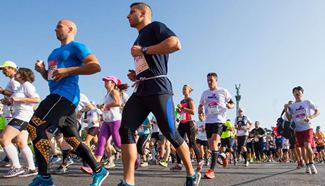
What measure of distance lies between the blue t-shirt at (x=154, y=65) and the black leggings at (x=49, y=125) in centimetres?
92

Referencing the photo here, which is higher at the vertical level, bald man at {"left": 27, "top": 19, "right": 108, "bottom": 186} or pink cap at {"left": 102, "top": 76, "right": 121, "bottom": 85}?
pink cap at {"left": 102, "top": 76, "right": 121, "bottom": 85}

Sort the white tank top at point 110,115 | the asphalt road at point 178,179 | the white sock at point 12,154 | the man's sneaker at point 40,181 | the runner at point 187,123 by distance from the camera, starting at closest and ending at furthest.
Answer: the man's sneaker at point 40,181, the asphalt road at point 178,179, the white sock at point 12,154, the white tank top at point 110,115, the runner at point 187,123

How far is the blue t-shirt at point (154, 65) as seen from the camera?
12.7 feet

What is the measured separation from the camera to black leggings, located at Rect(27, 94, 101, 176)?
389 centimetres

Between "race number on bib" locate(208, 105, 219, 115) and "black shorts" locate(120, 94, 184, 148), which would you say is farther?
"race number on bib" locate(208, 105, 219, 115)

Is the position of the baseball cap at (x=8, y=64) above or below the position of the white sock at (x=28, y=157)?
above

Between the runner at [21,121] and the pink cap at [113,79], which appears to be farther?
the pink cap at [113,79]

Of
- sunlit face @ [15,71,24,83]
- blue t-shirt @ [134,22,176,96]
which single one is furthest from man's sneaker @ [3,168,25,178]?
blue t-shirt @ [134,22,176,96]

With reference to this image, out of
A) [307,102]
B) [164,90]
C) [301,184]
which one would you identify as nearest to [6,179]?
[164,90]

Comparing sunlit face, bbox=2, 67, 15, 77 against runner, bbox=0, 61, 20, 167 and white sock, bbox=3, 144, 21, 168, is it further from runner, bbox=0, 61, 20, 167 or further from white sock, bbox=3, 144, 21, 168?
white sock, bbox=3, 144, 21, 168

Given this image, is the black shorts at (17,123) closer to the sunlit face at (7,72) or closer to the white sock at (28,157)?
the white sock at (28,157)

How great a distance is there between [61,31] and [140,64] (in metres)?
1.18

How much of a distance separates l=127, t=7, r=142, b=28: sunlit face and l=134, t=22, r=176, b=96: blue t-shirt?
129 mm

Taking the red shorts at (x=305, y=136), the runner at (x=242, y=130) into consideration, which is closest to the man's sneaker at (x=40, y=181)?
the red shorts at (x=305, y=136)
